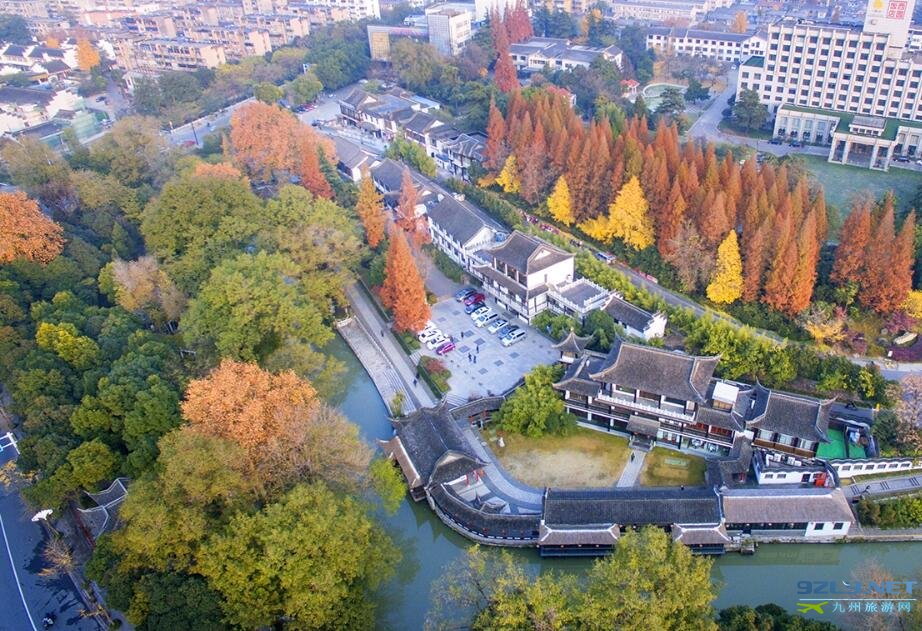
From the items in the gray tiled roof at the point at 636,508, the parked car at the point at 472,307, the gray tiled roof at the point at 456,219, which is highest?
the gray tiled roof at the point at 456,219

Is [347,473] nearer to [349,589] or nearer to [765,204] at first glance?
[349,589]

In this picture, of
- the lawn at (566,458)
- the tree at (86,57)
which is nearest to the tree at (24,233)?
the lawn at (566,458)

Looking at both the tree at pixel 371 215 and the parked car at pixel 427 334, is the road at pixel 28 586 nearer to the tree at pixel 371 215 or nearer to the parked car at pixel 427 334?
the parked car at pixel 427 334

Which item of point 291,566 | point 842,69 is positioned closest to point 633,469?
point 291,566

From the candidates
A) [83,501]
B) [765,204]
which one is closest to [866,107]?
[765,204]

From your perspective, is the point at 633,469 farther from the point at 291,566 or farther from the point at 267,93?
the point at 267,93

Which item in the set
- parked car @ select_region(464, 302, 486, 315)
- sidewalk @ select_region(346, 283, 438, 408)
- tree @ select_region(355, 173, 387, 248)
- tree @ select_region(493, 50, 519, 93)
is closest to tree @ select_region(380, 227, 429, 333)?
sidewalk @ select_region(346, 283, 438, 408)
